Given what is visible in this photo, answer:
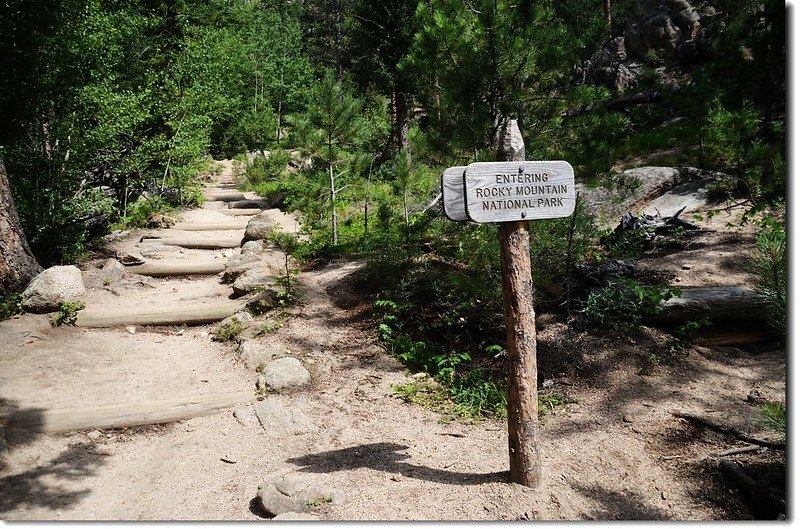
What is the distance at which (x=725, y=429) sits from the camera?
3.74 m

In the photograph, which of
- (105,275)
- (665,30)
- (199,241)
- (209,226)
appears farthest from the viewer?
(665,30)

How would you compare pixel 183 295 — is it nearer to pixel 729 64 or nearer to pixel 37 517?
pixel 37 517

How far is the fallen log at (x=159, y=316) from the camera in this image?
6.48m

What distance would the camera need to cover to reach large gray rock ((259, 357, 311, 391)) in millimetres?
5047

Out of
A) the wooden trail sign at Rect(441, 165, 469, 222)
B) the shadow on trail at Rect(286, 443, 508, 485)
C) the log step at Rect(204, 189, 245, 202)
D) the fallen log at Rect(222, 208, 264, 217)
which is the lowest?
the shadow on trail at Rect(286, 443, 508, 485)

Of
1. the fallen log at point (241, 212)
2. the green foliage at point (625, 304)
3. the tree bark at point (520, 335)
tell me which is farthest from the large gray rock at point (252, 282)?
the fallen log at point (241, 212)

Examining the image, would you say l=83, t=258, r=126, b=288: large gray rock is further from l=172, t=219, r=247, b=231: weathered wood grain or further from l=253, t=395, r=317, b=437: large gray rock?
l=253, t=395, r=317, b=437: large gray rock

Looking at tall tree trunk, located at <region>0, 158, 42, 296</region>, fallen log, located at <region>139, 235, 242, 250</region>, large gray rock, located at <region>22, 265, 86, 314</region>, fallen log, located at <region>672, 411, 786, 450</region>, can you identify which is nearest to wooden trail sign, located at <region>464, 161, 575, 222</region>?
fallen log, located at <region>672, 411, 786, 450</region>

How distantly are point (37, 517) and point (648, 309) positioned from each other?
5446 mm

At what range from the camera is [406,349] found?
5.84 metres

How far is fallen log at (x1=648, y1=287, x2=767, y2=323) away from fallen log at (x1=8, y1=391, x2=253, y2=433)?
4.39 metres

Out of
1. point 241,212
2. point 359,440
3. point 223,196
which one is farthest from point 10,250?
point 223,196

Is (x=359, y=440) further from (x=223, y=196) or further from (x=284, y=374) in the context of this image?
(x=223, y=196)

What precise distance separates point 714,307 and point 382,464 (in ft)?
12.4
